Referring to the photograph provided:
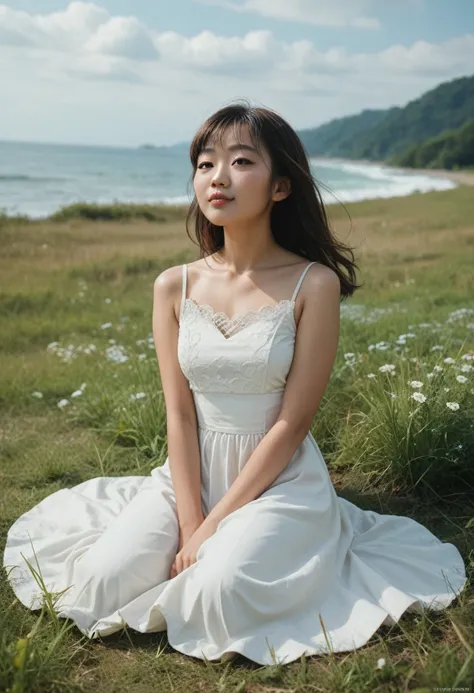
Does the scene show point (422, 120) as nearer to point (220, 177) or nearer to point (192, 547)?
point (220, 177)

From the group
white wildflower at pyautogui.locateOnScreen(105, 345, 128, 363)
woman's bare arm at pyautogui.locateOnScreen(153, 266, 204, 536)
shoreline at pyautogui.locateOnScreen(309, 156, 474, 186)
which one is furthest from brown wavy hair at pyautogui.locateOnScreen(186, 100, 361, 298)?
shoreline at pyautogui.locateOnScreen(309, 156, 474, 186)

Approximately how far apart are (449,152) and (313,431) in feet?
279

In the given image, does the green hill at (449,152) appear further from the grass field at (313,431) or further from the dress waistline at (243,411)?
the dress waistline at (243,411)

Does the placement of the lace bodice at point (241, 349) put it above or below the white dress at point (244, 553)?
above

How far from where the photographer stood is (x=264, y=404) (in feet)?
11.7

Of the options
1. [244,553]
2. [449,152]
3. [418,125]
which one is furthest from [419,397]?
[418,125]

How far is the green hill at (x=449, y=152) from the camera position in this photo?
271 ft

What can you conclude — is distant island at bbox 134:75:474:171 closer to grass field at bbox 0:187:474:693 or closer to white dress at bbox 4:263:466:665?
grass field at bbox 0:187:474:693

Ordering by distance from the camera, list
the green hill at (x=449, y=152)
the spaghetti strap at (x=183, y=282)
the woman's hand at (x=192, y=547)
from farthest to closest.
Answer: the green hill at (x=449, y=152) < the spaghetti strap at (x=183, y=282) < the woman's hand at (x=192, y=547)

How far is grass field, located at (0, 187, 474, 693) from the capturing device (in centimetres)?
290

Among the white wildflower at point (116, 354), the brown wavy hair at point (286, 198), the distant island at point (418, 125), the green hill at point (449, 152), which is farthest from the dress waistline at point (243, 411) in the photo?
the distant island at point (418, 125)

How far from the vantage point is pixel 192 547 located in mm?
3311

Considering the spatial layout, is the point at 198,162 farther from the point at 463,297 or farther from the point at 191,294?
the point at 463,297

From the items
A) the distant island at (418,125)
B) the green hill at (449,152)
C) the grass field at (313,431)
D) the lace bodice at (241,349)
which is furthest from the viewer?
the distant island at (418,125)
